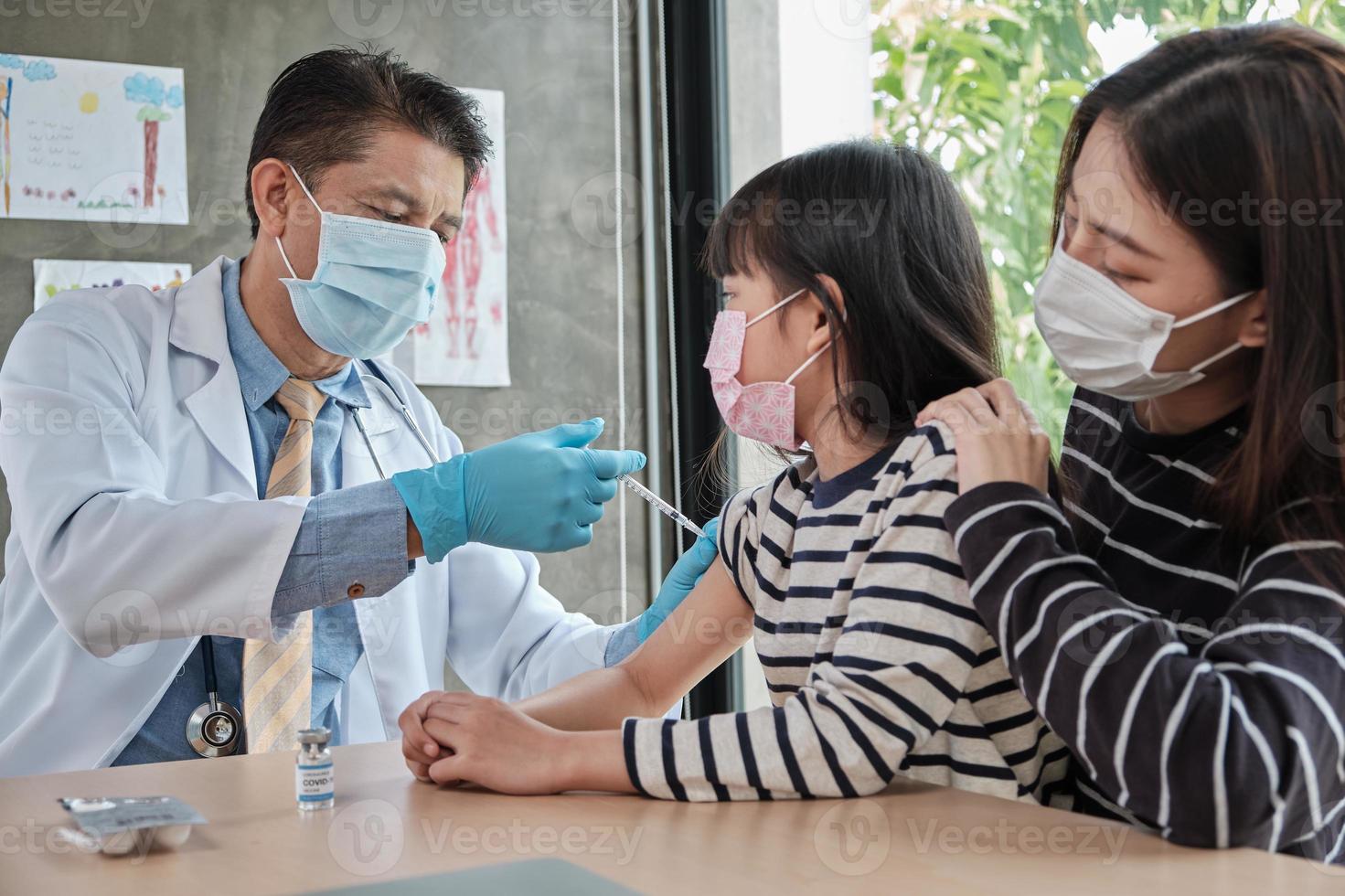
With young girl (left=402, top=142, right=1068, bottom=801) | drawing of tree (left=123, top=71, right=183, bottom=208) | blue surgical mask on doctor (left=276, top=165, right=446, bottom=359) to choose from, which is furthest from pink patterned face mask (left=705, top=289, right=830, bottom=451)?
drawing of tree (left=123, top=71, right=183, bottom=208)

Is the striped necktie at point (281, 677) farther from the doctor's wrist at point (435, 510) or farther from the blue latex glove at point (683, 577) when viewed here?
the blue latex glove at point (683, 577)

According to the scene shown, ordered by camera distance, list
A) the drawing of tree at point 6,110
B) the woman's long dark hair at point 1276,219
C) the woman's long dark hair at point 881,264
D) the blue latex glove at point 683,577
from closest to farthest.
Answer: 1. the woman's long dark hair at point 1276,219
2. the woman's long dark hair at point 881,264
3. the blue latex glove at point 683,577
4. the drawing of tree at point 6,110

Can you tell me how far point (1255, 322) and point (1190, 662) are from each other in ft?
0.98

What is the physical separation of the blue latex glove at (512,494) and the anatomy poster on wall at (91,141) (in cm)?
117

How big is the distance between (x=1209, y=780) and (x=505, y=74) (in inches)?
90.1

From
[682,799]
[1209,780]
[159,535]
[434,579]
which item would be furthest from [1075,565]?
[434,579]

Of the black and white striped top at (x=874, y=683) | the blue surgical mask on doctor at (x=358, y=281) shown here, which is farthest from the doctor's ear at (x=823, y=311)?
the blue surgical mask on doctor at (x=358, y=281)

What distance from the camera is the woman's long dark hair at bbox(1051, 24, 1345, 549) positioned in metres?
0.91

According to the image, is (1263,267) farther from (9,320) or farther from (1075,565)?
(9,320)

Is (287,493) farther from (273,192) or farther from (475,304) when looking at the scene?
(475,304)

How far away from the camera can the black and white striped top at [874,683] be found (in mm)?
944

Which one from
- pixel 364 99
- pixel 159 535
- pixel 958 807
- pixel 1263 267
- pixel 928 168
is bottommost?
pixel 958 807

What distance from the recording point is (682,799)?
3.12ft

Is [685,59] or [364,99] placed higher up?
[685,59]
